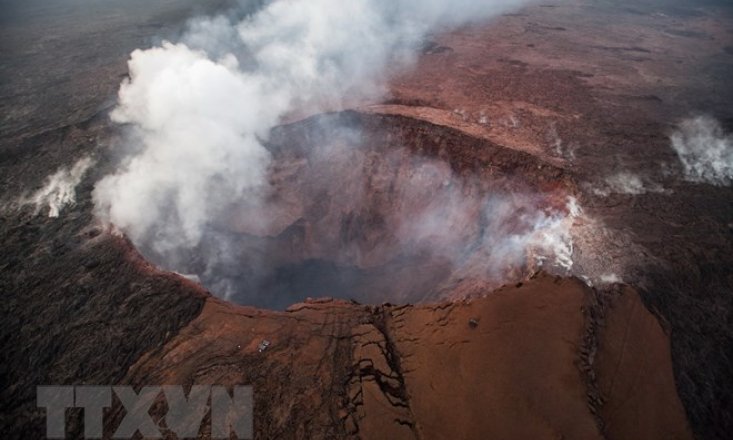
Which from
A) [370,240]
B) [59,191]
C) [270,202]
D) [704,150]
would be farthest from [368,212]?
[704,150]

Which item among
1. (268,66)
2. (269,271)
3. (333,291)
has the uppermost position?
(268,66)

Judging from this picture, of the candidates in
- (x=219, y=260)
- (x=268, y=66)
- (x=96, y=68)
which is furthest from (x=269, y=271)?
(x=96, y=68)

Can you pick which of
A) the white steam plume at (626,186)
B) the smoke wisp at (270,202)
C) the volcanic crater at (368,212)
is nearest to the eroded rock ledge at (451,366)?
the smoke wisp at (270,202)

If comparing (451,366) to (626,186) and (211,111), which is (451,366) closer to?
(626,186)

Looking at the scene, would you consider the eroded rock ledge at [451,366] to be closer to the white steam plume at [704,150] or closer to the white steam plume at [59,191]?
the white steam plume at [59,191]

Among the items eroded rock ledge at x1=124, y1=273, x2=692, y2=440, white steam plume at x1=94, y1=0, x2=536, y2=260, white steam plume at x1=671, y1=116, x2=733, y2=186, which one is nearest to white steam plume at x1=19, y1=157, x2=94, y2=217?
white steam plume at x1=94, y1=0, x2=536, y2=260

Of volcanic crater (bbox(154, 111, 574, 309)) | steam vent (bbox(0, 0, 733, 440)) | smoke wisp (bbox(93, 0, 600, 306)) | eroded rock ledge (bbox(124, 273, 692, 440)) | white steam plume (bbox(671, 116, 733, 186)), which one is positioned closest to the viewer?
eroded rock ledge (bbox(124, 273, 692, 440))

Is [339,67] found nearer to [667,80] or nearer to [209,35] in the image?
[209,35]

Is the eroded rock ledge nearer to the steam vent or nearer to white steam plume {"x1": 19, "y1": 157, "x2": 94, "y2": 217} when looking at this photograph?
the steam vent
